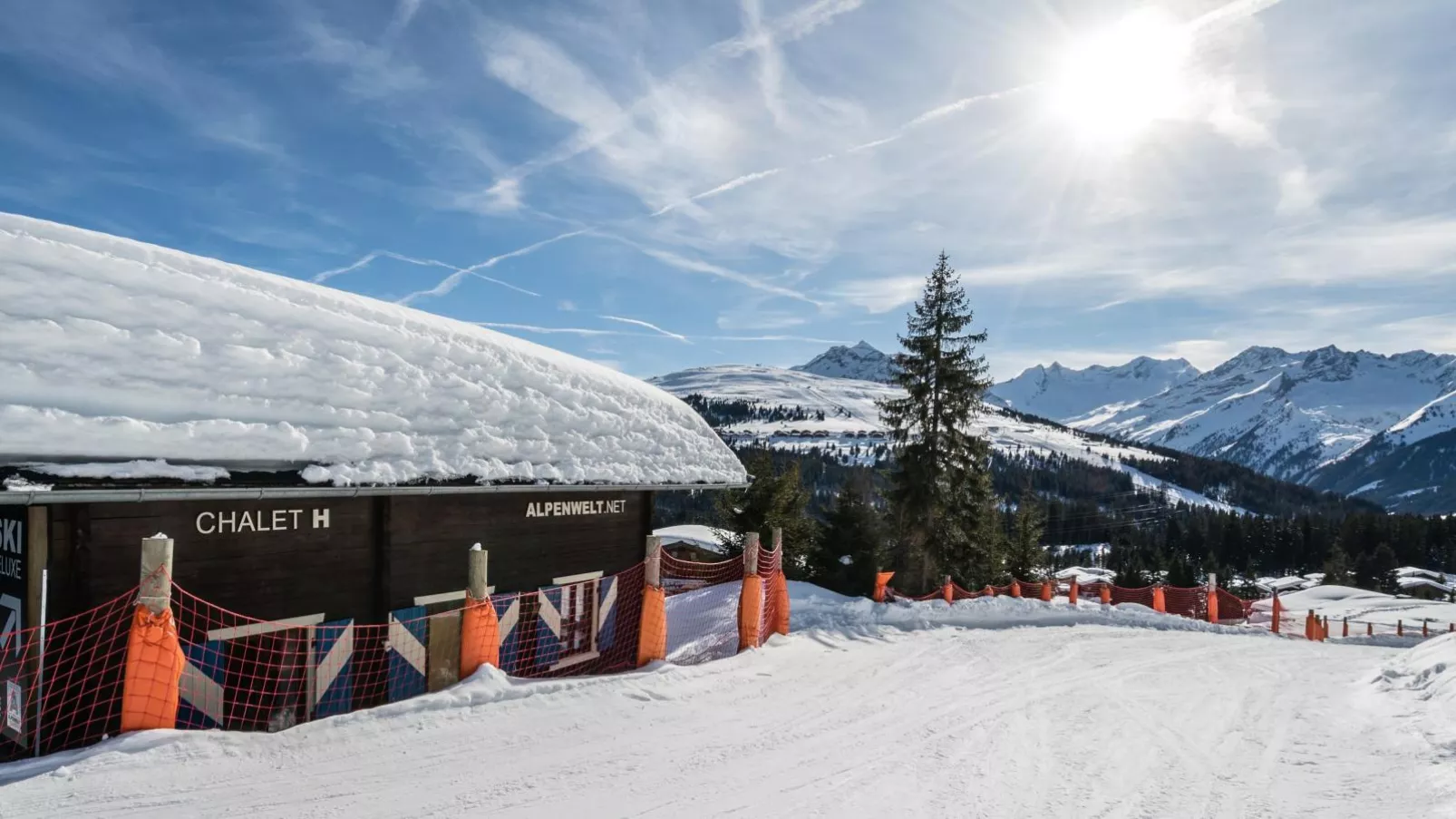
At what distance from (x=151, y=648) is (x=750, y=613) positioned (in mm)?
7444

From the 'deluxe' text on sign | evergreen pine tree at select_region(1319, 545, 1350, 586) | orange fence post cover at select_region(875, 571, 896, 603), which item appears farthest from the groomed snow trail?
evergreen pine tree at select_region(1319, 545, 1350, 586)

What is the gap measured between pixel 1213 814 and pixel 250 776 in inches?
279

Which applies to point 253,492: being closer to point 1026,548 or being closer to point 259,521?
point 259,521

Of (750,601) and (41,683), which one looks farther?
(750,601)

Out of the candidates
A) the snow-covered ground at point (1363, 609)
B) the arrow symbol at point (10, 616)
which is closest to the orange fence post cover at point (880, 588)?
the arrow symbol at point (10, 616)

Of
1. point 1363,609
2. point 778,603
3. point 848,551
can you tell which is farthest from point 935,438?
point 1363,609

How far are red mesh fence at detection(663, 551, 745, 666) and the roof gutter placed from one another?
3.27 meters

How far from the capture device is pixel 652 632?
9.84 metres

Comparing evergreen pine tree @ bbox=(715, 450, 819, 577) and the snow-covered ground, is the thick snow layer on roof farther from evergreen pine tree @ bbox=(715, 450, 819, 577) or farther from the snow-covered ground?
the snow-covered ground

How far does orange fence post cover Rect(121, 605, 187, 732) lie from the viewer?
231 inches

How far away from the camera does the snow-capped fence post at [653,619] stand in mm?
9797

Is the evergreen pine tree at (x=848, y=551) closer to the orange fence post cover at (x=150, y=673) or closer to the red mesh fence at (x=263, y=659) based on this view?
the red mesh fence at (x=263, y=659)

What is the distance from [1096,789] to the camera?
6383mm

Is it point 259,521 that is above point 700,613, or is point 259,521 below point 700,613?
above
